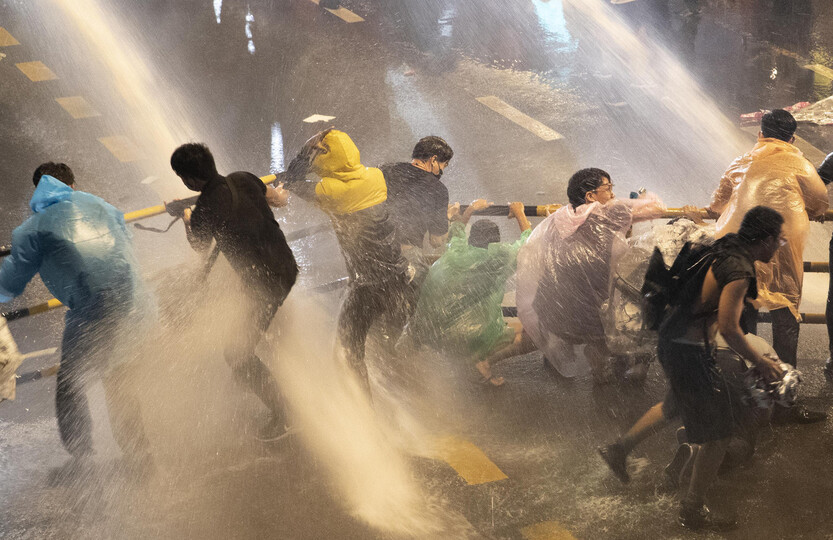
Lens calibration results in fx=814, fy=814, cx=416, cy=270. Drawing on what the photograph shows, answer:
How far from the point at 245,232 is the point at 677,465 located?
7.99ft

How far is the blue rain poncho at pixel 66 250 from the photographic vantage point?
3.94 meters

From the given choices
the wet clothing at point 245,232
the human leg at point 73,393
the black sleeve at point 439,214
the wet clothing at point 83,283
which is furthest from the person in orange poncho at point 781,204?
the human leg at point 73,393

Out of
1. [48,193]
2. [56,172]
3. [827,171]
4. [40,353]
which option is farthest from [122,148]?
[827,171]

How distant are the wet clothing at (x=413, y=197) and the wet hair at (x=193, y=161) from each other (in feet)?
3.58

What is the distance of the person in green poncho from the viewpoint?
15.6 ft

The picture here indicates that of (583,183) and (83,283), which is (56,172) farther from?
(583,183)

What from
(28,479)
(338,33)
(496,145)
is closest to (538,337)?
(28,479)

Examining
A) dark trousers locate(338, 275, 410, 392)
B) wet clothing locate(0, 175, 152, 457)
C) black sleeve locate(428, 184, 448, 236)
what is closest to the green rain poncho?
black sleeve locate(428, 184, 448, 236)

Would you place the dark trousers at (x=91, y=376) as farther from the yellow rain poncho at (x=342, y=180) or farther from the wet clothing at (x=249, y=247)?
the yellow rain poncho at (x=342, y=180)

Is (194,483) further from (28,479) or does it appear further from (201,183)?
(201,183)

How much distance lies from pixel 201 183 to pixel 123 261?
1.90 ft

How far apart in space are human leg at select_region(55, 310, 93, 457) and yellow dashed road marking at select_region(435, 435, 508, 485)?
1.87 meters

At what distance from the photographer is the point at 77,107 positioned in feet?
32.0

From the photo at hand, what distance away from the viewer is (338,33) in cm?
1210
